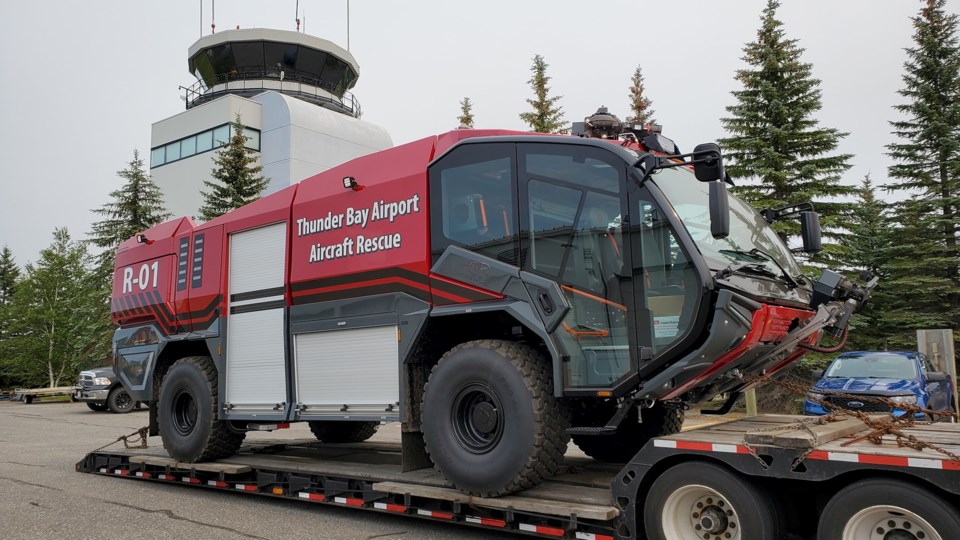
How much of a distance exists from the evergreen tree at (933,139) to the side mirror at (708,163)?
20278 mm

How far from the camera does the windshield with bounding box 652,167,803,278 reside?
5.10 meters

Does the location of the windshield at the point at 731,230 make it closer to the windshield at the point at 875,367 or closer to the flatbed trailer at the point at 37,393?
the windshield at the point at 875,367

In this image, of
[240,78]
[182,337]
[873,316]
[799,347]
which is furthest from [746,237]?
[240,78]

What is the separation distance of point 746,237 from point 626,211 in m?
1.14

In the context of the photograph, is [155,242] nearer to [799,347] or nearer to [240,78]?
[799,347]

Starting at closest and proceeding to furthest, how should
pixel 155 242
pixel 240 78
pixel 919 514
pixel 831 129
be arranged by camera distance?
pixel 919 514 < pixel 155 242 < pixel 831 129 < pixel 240 78

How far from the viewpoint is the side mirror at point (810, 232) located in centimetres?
568

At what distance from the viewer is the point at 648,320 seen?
16.4ft

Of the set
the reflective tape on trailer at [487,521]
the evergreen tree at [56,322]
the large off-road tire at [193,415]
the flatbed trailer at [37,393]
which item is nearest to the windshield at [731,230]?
the reflective tape on trailer at [487,521]

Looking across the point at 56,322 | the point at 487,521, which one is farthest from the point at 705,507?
the point at 56,322

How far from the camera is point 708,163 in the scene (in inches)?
189

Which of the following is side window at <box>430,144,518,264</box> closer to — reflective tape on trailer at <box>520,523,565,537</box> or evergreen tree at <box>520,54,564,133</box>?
reflective tape on trailer at <box>520,523,565,537</box>

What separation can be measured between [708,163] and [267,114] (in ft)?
106

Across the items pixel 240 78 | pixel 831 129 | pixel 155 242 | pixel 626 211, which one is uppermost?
pixel 240 78
